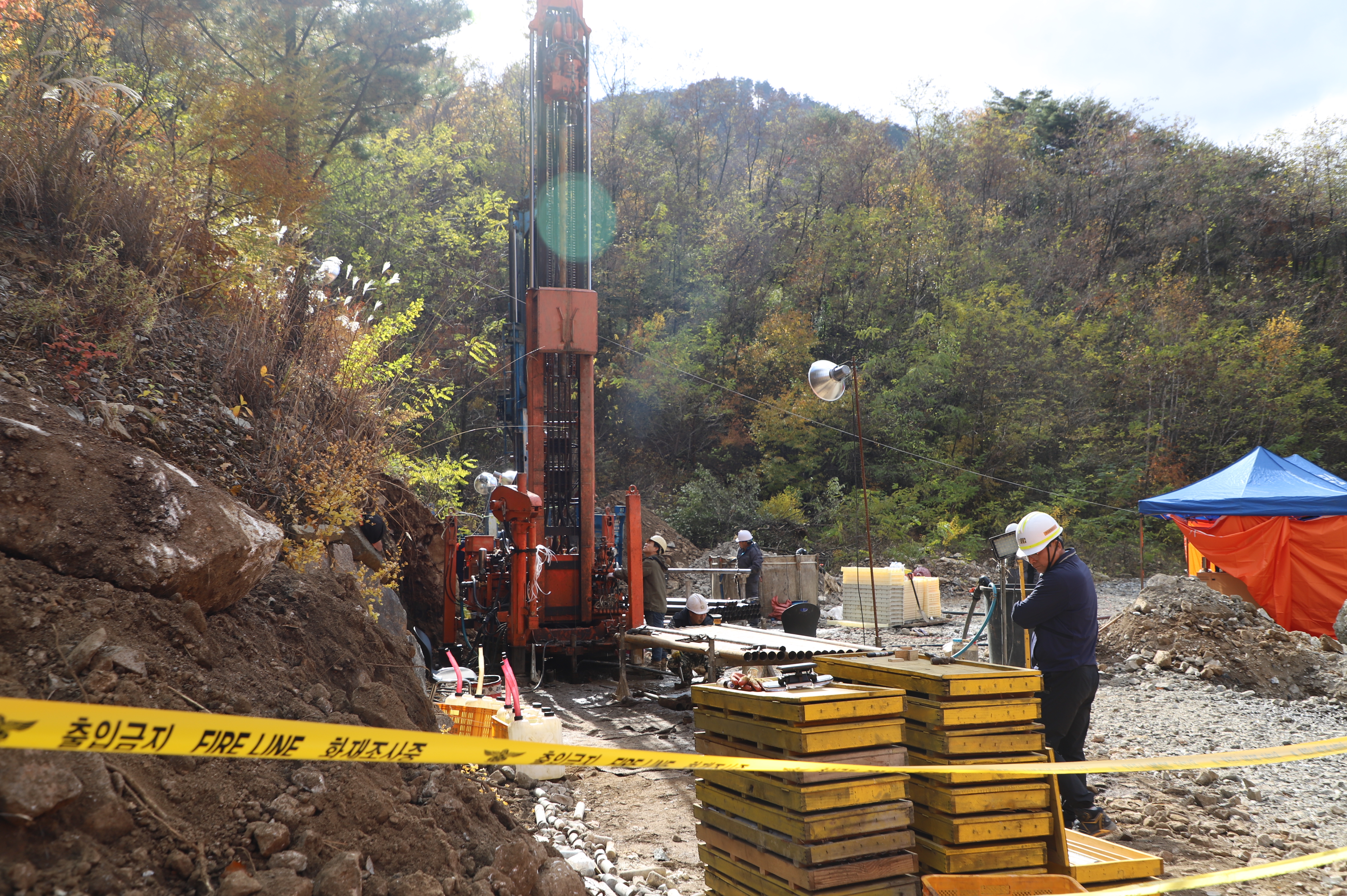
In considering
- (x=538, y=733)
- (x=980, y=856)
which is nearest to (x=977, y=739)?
(x=980, y=856)

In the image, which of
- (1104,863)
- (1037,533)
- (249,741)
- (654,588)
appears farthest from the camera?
(654,588)

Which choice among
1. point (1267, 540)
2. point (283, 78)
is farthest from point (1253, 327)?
point (283, 78)

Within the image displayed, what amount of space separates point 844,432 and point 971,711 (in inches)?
1105

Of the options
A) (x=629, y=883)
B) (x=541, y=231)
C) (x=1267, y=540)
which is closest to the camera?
(x=629, y=883)

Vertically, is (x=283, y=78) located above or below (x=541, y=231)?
above

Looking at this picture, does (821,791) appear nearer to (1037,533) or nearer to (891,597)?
(1037,533)

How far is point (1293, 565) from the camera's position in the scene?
15281mm

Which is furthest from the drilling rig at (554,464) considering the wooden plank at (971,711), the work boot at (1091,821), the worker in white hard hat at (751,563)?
the wooden plank at (971,711)

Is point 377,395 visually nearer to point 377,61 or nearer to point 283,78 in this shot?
point 283,78

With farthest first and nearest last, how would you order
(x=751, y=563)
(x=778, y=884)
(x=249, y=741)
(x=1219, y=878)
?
(x=751, y=563), (x=1219, y=878), (x=778, y=884), (x=249, y=741)

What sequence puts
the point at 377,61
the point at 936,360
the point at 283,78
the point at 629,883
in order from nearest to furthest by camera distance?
the point at 629,883, the point at 283,78, the point at 377,61, the point at 936,360

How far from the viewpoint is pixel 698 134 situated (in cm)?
3966

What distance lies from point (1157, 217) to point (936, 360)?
1437 centimetres

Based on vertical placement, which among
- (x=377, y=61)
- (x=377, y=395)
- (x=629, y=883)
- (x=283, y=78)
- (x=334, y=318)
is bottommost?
(x=629, y=883)
